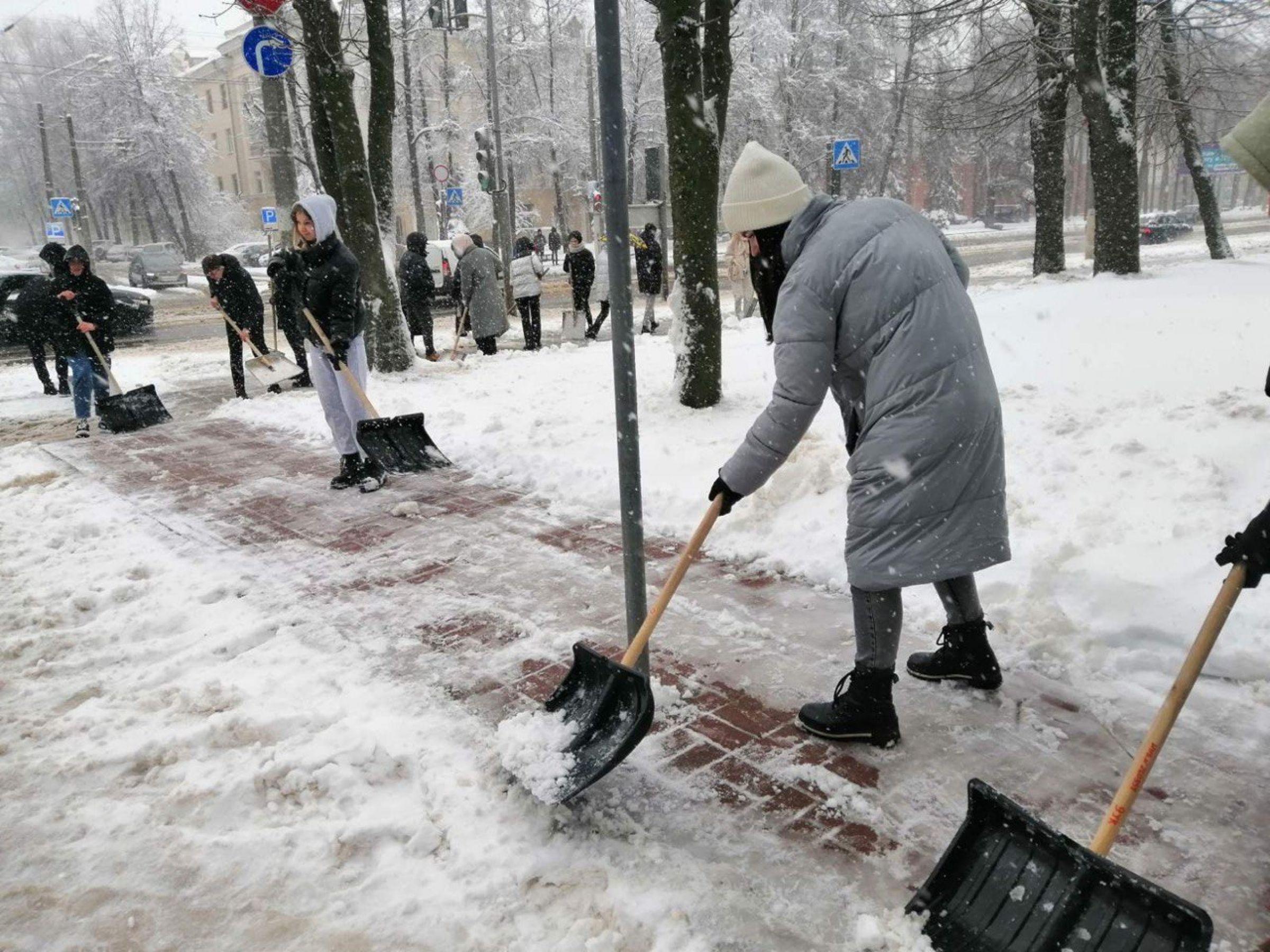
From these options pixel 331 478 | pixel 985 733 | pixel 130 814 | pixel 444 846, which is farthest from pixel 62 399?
pixel 985 733

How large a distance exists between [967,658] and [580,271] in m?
11.9

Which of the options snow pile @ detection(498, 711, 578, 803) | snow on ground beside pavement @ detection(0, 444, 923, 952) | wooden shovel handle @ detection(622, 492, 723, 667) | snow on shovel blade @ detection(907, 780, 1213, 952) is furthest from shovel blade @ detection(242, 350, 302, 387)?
snow on shovel blade @ detection(907, 780, 1213, 952)

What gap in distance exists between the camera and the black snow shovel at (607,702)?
2.57m

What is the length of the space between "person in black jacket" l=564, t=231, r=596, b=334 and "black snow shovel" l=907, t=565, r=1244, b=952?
1251 cm

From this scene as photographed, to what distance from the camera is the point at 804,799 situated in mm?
2705

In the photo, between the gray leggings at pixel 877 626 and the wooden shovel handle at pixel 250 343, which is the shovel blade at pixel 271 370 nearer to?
the wooden shovel handle at pixel 250 343

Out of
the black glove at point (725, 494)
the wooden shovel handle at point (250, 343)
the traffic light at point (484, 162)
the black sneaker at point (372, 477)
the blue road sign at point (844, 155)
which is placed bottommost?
the black sneaker at point (372, 477)

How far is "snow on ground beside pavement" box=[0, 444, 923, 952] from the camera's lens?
227cm

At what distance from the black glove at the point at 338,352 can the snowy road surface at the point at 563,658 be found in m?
0.90

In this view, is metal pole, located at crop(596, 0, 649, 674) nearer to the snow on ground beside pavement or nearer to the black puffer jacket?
the snow on ground beside pavement

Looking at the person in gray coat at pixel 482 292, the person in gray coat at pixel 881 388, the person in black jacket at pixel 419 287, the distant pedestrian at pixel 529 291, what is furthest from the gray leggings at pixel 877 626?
the distant pedestrian at pixel 529 291

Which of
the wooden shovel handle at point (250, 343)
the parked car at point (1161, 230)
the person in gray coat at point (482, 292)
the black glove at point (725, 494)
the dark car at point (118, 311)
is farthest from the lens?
the parked car at point (1161, 230)

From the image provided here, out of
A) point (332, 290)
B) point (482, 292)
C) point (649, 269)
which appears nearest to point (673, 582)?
point (332, 290)

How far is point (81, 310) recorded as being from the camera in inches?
358
